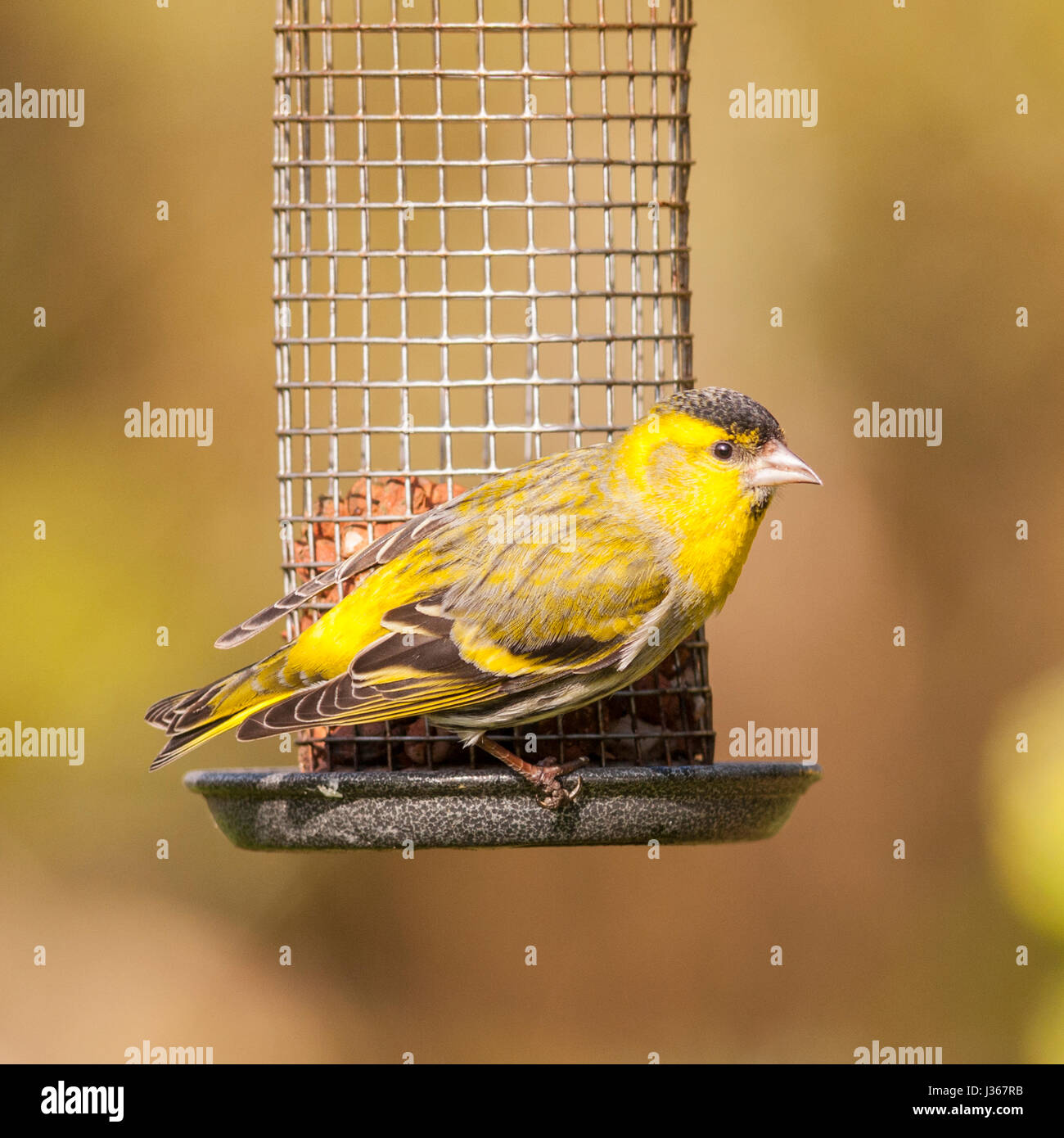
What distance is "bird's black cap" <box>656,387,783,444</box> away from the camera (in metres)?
5.50

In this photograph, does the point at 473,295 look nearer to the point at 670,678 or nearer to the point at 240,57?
the point at 670,678

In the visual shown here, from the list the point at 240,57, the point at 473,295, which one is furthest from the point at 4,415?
the point at 473,295

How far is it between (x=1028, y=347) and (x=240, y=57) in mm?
5459

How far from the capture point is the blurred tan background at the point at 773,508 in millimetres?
9734

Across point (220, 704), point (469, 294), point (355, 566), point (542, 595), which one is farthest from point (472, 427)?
point (220, 704)

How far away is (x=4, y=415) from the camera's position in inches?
375

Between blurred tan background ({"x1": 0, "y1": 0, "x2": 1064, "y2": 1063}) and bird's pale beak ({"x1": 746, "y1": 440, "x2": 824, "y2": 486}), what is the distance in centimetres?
441

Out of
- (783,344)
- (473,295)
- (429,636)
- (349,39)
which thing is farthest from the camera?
(783,344)

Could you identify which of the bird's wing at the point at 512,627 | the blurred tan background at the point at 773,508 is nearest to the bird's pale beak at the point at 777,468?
the bird's wing at the point at 512,627

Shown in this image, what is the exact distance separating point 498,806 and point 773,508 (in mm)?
4858

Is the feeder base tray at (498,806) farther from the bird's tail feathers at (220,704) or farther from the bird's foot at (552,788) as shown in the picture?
the bird's tail feathers at (220,704)

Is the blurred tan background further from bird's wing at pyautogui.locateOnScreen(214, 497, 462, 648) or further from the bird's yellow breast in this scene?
the bird's yellow breast

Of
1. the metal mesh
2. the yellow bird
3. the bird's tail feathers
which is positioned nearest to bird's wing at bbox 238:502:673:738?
the yellow bird

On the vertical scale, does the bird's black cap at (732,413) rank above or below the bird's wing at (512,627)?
above
